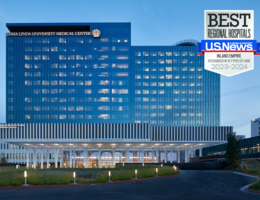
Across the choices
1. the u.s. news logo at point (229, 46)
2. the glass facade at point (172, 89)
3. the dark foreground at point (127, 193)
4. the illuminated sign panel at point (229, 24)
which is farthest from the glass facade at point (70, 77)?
the illuminated sign panel at point (229, 24)

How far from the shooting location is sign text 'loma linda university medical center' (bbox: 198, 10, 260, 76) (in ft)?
43.7

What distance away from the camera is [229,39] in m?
13.5

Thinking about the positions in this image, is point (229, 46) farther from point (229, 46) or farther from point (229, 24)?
point (229, 24)

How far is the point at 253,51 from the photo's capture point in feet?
44.5

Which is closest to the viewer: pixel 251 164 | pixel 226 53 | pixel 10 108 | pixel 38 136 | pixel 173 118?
pixel 226 53

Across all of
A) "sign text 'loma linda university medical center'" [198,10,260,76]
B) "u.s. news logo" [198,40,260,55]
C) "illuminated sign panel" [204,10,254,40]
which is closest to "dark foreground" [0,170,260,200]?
"sign text 'loma linda university medical center'" [198,10,260,76]

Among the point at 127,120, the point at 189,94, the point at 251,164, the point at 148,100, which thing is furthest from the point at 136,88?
the point at 251,164

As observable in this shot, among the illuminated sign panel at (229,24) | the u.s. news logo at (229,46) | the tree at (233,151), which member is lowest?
the tree at (233,151)

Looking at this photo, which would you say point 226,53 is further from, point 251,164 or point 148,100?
point 148,100

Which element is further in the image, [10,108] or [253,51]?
[10,108]

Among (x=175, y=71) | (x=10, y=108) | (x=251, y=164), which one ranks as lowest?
(x=251, y=164)

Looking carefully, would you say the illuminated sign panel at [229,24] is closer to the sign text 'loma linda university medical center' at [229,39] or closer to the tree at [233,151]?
the sign text 'loma linda university medical center' at [229,39]

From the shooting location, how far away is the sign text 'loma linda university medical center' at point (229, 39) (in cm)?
1333

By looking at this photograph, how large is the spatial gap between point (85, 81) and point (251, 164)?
83.7 meters
